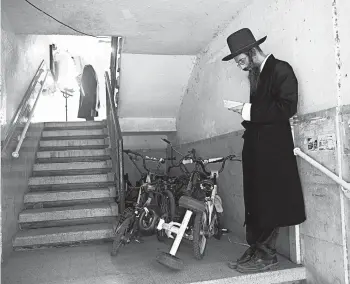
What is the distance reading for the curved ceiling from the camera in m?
3.38

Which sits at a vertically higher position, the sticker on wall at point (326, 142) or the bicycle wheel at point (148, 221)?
the sticker on wall at point (326, 142)

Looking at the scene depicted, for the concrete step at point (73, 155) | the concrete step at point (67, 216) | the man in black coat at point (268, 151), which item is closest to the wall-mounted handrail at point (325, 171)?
the man in black coat at point (268, 151)

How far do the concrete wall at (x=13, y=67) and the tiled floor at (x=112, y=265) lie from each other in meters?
1.34

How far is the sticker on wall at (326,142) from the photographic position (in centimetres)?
228

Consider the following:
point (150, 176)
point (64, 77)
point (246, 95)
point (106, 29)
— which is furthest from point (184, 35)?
point (64, 77)

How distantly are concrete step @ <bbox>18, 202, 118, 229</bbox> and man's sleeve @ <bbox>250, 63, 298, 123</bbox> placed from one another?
2425 mm

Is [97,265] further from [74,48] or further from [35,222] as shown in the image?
[74,48]

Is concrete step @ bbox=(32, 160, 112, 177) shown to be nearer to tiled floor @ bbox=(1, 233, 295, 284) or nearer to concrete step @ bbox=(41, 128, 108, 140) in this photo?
concrete step @ bbox=(41, 128, 108, 140)

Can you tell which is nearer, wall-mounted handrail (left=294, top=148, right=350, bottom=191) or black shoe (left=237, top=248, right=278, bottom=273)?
wall-mounted handrail (left=294, top=148, right=350, bottom=191)

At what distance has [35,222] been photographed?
12.6ft

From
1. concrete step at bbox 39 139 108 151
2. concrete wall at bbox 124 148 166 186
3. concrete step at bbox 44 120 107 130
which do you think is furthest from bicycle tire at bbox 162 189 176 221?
concrete wall at bbox 124 148 166 186

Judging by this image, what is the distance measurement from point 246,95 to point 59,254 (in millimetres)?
2599

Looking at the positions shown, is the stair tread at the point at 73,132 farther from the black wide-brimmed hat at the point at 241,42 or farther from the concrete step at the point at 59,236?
the black wide-brimmed hat at the point at 241,42

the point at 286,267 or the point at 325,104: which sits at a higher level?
the point at 325,104
